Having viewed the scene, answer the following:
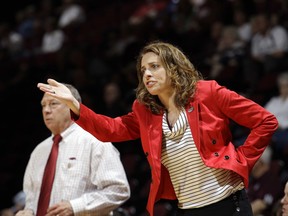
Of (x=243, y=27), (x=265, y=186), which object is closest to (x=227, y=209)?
(x=265, y=186)

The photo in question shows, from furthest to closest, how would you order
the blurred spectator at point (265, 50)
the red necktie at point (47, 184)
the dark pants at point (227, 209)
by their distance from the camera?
the blurred spectator at point (265, 50) → the red necktie at point (47, 184) → the dark pants at point (227, 209)

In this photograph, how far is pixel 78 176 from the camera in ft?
13.3

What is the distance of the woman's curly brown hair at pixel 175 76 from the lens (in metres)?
3.39

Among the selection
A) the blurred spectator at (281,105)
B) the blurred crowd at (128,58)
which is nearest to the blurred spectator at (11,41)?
the blurred crowd at (128,58)

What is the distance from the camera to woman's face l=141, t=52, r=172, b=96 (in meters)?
3.41

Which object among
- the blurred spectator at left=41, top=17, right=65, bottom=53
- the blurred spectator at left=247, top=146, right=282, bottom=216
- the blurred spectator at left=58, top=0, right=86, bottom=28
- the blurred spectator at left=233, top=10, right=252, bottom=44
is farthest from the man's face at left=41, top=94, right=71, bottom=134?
the blurred spectator at left=58, top=0, right=86, bottom=28

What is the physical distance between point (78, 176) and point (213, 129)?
1.10 m

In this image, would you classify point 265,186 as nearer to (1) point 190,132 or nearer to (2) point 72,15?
(1) point 190,132

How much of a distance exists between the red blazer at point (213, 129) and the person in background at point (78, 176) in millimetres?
605

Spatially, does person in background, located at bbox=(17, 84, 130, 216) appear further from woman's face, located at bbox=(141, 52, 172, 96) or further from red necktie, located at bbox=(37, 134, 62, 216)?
woman's face, located at bbox=(141, 52, 172, 96)

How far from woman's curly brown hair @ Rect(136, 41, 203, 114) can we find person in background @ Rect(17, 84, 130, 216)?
26.4 inches

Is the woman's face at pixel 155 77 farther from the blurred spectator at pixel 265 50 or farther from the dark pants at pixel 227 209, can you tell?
the blurred spectator at pixel 265 50

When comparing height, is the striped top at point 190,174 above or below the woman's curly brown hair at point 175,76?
below

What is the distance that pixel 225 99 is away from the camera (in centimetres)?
331
